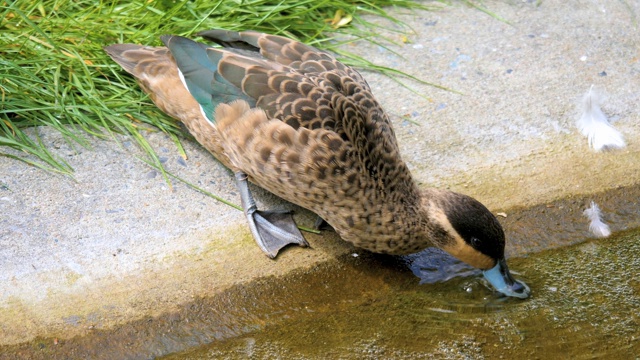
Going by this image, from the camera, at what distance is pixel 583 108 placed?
5.00m

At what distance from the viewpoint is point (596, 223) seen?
4457mm

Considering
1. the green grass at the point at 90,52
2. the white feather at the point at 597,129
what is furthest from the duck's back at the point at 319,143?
the white feather at the point at 597,129

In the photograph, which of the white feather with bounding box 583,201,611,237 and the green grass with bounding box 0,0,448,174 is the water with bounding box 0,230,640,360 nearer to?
the white feather with bounding box 583,201,611,237

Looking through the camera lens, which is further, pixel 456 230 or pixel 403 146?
pixel 403 146

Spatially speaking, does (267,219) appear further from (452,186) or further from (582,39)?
(582,39)

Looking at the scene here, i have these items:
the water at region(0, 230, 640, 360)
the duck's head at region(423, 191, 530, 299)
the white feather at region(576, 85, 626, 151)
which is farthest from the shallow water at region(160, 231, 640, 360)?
the white feather at region(576, 85, 626, 151)

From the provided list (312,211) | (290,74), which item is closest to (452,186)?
(312,211)

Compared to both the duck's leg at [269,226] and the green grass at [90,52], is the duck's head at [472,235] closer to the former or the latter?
the duck's leg at [269,226]

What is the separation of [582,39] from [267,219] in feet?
8.42

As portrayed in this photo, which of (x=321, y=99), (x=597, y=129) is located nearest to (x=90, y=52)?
(x=321, y=99)

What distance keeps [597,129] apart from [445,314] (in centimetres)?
155

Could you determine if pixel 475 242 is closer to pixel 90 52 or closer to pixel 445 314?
pixel 445 314

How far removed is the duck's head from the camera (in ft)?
12.7

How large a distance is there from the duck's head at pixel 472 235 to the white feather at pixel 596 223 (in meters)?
0.59
